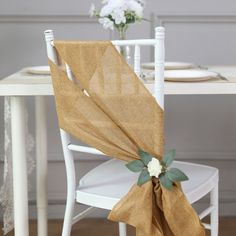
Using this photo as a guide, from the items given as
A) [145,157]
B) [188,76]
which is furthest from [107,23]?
[145,157]

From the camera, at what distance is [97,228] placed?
2479 millimetres

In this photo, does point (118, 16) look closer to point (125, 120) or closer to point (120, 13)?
point (120, 13)

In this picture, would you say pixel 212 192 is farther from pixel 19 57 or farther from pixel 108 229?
pixel 19 57

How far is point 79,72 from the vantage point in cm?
138

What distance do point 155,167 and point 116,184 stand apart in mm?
255

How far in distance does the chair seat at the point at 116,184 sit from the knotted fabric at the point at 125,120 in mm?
111

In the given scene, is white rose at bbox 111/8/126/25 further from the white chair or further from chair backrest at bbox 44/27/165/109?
chair backrest at bbox 44/27/165/109

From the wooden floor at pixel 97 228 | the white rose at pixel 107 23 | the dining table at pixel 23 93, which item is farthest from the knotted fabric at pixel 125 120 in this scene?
the wooden floor at pixel 97 228

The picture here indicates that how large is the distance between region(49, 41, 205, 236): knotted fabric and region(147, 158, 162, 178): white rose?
0.02 m

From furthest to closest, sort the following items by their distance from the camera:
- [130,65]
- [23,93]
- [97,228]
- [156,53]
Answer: [97,228], [130,65], [23,93], [156,53]

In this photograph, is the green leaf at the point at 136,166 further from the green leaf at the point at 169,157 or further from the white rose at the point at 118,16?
the white rose at the point at 118,16

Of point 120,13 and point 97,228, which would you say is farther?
point 97,228

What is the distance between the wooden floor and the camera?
241 centimetres

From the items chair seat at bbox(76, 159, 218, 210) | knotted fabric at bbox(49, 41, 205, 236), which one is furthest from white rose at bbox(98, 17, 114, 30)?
chair seat at bbox(76, 159, 218, 210)
